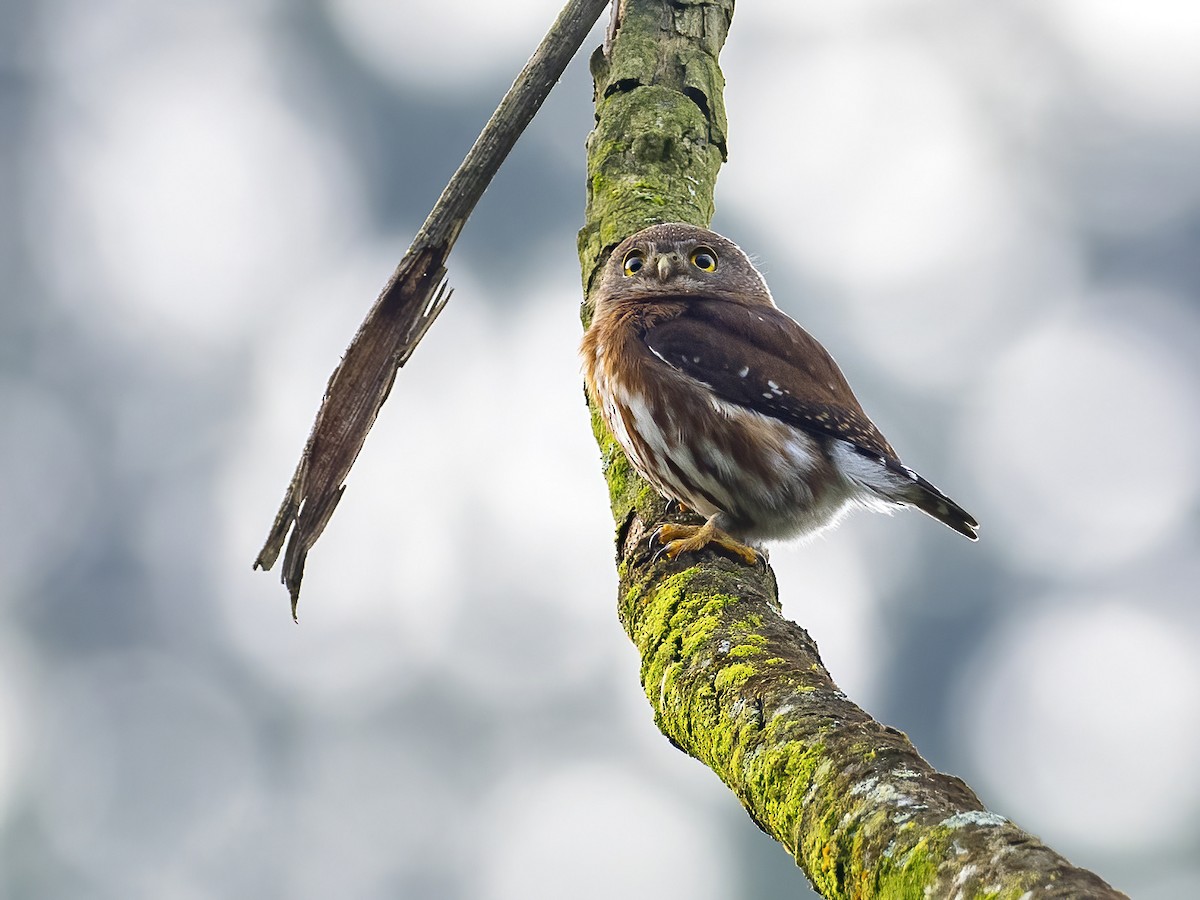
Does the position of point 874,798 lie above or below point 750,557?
below

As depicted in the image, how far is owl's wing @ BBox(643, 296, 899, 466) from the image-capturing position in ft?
16.5

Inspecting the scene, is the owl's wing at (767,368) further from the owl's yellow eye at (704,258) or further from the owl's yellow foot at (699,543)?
the owl's yellow foot at (699,543)

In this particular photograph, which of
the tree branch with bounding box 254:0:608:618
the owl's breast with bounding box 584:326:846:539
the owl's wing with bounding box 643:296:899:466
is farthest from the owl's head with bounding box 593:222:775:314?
the tree branch with bounding box 254:0:608:618

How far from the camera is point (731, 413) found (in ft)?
16.4

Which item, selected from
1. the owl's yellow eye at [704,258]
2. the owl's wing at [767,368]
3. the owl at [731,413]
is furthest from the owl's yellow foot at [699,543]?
the owl's yellow eye at [704,258]

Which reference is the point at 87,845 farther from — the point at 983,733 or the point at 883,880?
the point at 883,880

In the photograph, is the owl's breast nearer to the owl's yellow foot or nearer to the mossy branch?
the mossy branch

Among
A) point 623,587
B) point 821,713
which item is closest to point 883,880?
point 821,713

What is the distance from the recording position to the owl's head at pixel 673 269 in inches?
203

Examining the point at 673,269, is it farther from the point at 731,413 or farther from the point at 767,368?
the point at 731,413

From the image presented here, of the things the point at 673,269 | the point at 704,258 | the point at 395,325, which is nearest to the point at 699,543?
the point at 395,325

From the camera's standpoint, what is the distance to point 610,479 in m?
4.78

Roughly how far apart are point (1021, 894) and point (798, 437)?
3453 mm

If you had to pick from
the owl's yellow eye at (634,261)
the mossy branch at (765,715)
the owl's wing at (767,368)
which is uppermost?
the owl's yellow eye at (634,261)
